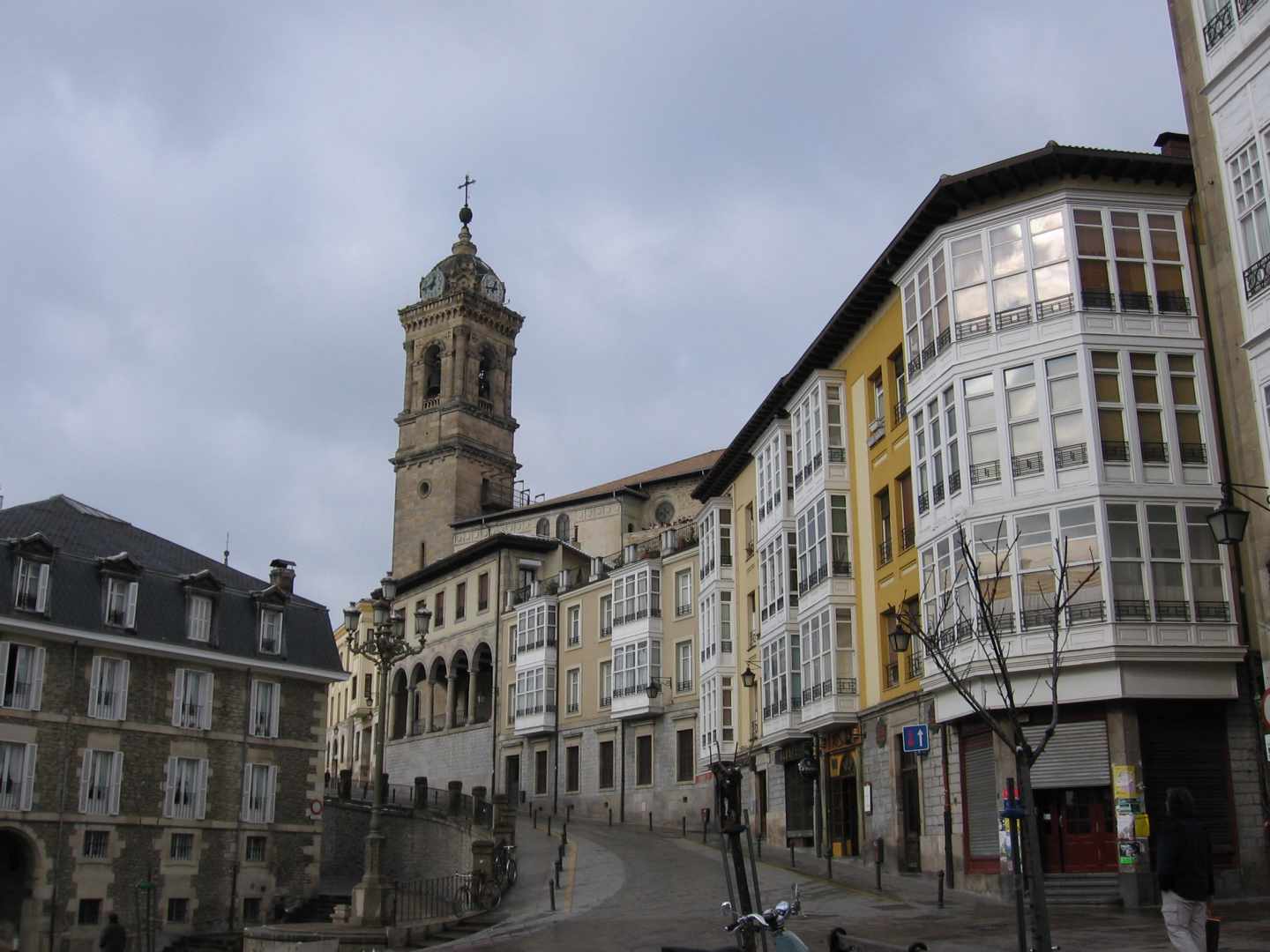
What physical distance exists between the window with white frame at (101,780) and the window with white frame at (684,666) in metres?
21.3

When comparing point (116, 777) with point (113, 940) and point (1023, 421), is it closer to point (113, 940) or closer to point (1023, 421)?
point (113, 940)

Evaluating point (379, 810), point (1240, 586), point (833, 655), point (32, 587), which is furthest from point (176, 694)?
point (1240, 586)

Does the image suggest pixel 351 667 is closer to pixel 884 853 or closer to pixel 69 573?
pixel 69 573

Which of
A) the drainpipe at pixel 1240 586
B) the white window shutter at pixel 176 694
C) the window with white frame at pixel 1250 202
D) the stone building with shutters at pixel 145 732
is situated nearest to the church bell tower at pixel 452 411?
the stone building with shutters at pixel 145 732

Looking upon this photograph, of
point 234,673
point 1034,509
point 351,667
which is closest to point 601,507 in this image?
point 351,667

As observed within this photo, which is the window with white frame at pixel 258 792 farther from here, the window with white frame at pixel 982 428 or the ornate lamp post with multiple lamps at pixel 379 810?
the window with white frame at pixel 982 428

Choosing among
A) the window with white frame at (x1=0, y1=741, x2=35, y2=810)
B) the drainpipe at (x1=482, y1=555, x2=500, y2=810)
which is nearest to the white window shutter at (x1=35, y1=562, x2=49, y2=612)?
the window with white frame at (x1=0, y1=741, x2=35, y2=810)

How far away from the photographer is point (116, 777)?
3572 centimetres

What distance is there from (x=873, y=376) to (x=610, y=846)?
15954 millimetres

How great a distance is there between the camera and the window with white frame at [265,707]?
39.9m

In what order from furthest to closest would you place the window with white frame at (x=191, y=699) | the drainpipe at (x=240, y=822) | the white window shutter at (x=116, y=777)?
the window with white frame at (x=191, y=699) < the drainpipe at (x=240, y=822) < the white window shutter at (x=116, y=777)

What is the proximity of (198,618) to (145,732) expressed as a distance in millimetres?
4019

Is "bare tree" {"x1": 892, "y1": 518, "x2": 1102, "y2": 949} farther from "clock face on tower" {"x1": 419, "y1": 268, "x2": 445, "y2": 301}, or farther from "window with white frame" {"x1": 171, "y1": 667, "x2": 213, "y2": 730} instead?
"clock face on tower" {"x1": 419, "y1": 268, "x2": 445, "y2": 301}

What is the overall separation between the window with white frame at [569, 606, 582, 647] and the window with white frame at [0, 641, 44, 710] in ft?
85.5
